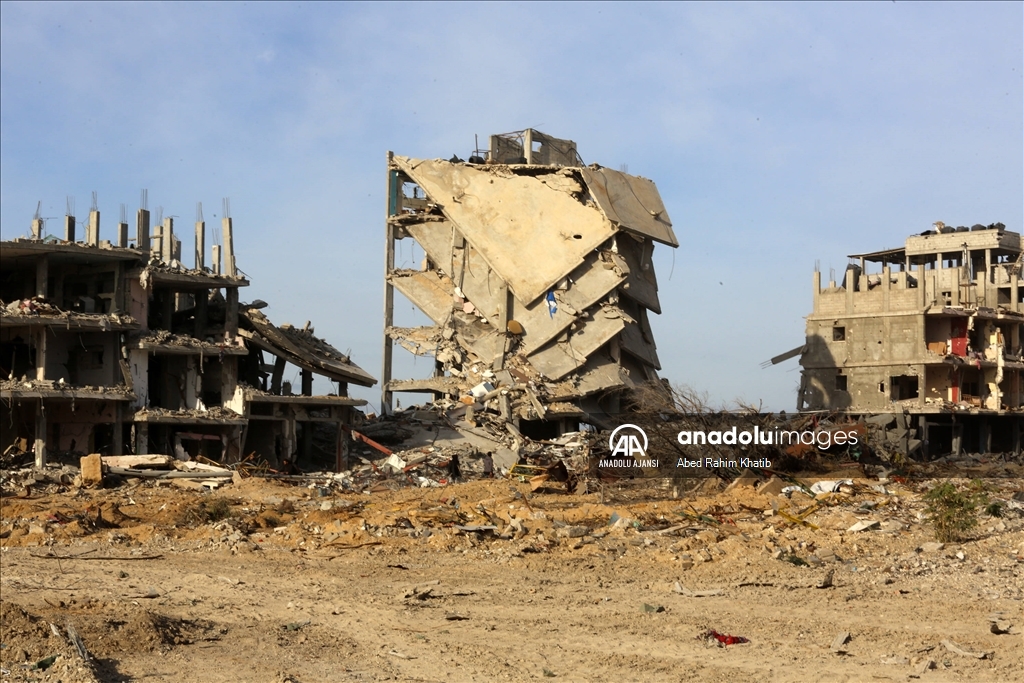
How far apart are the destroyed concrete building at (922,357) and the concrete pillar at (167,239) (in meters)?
24.0

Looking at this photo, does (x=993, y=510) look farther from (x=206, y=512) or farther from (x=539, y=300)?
(x=539, y=300)

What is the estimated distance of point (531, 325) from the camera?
36969mm

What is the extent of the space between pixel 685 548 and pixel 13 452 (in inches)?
706

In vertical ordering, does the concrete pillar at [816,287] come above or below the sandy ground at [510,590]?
above

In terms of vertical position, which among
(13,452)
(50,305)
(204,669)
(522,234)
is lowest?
(204,669)

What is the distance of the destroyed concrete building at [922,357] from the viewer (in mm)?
A: 45594

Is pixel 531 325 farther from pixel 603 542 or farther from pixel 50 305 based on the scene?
pixel 603 542

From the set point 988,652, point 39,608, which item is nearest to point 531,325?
point 39,608

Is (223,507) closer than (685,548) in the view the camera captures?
No

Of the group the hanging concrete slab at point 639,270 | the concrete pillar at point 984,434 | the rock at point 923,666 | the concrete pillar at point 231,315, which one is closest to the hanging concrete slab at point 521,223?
the hanging concrete slab at point 639,270

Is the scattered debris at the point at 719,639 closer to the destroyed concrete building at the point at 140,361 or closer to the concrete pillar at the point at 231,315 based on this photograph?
the destroyed concrete building at the point at 140,361

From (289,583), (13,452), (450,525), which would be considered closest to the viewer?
(289,583)

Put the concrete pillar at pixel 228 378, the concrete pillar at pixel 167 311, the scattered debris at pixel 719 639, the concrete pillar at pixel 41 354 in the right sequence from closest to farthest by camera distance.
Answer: the scattered debris at pixel 719 639 → the concrete pillar at pixel 41 354 → the concrete pillar at pixel 228 378 → the concrete pillar at pixel 167 311

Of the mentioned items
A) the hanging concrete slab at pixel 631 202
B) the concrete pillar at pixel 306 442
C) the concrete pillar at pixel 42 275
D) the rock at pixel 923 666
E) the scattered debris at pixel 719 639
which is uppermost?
the hanging concrete slab at pixel 631 202
